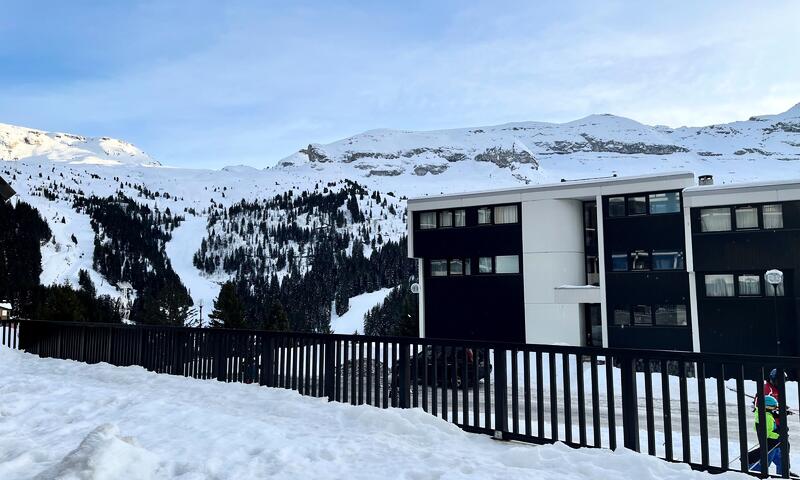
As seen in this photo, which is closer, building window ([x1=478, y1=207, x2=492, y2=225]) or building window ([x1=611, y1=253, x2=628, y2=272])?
building window ([x1=611, y1=253, x2=628, y2=272])

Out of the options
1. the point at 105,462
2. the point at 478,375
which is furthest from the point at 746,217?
the point at 105,462

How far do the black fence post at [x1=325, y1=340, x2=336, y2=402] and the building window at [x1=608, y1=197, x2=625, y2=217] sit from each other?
81.9ft

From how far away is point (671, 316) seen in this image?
28891 millimetres

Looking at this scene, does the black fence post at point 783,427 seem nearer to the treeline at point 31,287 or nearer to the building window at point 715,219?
the building window at point 715,219

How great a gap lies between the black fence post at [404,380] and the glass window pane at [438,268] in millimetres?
27415

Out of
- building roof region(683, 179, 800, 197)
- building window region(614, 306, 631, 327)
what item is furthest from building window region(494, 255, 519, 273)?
building roof region(683, 179, 800, 197)

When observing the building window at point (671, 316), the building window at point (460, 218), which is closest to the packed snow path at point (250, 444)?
the building window at point (671, 316)

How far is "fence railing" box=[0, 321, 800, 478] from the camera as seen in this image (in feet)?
18.9

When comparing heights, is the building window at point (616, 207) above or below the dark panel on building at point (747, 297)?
above

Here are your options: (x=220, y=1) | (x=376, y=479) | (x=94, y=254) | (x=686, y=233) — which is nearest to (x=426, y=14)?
(x=220, y=1)

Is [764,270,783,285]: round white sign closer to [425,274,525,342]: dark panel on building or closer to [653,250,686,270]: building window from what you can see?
[653,250,686,270]: building window

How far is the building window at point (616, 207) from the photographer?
3063cm

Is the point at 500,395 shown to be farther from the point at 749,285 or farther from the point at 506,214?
the point at 506,214

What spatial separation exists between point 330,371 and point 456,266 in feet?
86.7
